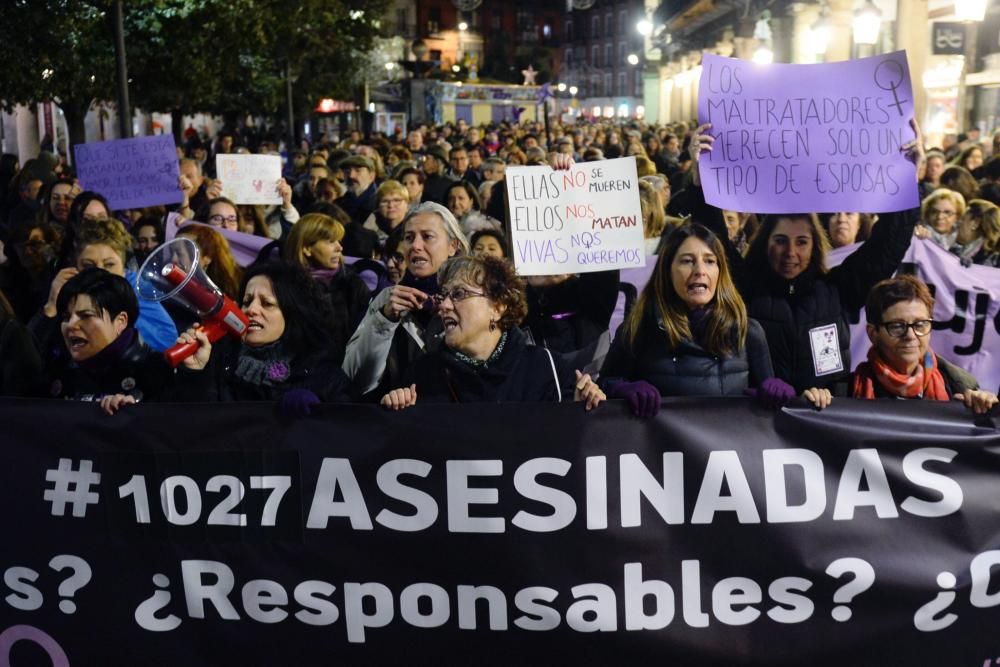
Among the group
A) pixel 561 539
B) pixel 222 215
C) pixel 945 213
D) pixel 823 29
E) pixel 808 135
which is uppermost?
pixel 823 29

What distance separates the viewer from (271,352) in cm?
408

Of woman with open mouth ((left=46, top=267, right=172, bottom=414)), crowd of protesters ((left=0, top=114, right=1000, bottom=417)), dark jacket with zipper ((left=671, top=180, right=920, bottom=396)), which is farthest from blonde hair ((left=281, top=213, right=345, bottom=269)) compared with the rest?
dark jacket with zipper ((left=671, top=180, right=920, bottom=396))

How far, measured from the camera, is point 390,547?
11.3 feet

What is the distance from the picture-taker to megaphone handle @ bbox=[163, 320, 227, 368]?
12.8 ft

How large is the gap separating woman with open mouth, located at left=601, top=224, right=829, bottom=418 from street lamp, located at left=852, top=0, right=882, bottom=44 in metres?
11.3

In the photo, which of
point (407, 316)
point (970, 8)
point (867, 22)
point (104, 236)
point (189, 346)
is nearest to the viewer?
point (189, 346)

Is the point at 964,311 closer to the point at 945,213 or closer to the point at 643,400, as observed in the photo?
the point at 945,213

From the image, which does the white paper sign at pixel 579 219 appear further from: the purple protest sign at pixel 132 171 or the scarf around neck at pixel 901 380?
the purple protest sign at pixel 132 171

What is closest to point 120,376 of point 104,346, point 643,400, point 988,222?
point 104,346

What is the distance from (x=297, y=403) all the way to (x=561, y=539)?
2.87 ft

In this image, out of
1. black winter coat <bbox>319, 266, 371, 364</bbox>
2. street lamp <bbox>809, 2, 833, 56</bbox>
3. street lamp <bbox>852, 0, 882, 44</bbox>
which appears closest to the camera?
black winter coat <bbox>319, 266, 371, 364</bbox>

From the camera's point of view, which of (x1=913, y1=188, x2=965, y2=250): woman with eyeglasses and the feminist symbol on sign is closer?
the feminist symbol on sign

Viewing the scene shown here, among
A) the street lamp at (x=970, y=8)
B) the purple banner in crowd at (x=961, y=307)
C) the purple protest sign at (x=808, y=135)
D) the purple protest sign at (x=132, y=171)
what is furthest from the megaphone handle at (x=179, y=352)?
the street lamp at (x=970, y=8)

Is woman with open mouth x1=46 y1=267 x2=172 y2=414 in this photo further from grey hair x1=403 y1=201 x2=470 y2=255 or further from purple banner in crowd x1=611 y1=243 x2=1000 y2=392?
purple banner in crowd x1=611 y1=243 x2=1000 y2=392
